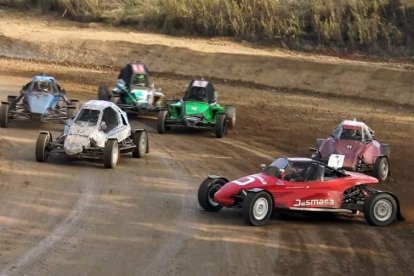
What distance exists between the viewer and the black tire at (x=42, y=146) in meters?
20.6

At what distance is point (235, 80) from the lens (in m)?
39.0

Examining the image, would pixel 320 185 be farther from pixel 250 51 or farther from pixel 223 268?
pixel 250 51

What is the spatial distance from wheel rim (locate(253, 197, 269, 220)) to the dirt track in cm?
26

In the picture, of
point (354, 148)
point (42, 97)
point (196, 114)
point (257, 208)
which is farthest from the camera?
point (196, 114)

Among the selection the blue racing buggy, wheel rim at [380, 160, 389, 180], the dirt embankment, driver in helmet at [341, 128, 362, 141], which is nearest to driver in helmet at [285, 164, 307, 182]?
wheel rim at [380, 160, 389, 180]

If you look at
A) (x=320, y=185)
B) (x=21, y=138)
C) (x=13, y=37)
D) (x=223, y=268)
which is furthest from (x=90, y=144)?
(x=13, y=37)

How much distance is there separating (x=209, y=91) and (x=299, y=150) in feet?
14.0

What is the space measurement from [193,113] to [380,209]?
11.3m

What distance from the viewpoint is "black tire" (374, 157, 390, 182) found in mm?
21234

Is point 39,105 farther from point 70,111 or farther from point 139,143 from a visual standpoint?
point 139,143

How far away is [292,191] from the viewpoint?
635 inches

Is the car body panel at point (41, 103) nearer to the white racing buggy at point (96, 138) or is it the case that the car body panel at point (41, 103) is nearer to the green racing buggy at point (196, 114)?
the green racing buggy at point (196, 114)

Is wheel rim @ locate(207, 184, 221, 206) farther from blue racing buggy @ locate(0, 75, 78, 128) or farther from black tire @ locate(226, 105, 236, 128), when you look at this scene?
black tire @ locate(226, 105, 236, 128)

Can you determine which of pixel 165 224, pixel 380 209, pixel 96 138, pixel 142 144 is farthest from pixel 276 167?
pixel 142 144
